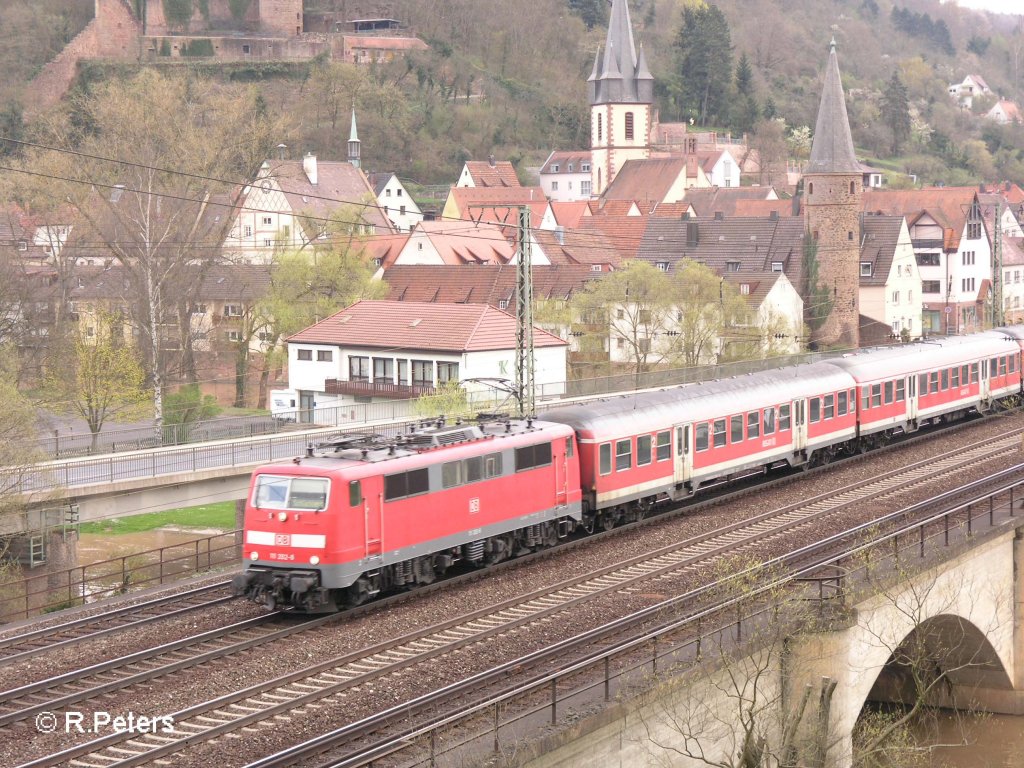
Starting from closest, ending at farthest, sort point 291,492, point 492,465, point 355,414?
point 291,492 → point 492,465 → point 355,414

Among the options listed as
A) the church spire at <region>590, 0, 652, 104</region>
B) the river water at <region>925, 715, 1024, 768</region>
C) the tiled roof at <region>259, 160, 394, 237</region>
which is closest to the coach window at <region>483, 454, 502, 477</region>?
the river water at <region>925, 715, 1024, 768</region>

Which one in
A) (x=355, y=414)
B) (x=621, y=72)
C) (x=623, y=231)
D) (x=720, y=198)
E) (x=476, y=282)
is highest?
(x=621, y=72)

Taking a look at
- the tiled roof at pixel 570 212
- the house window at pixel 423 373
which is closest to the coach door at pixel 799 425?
the house window at pixel 423 373

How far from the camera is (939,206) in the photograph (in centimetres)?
9519

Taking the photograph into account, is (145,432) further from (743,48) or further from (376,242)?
(743,48)

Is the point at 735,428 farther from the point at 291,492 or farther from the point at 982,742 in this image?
the point at 291,492

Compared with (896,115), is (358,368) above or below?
below

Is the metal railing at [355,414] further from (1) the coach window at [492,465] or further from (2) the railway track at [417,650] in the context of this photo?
(1) the coach window at [492,465]

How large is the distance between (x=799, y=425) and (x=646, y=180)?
90918mm

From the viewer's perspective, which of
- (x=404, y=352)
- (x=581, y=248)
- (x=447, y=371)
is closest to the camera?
(x=447, y=371)

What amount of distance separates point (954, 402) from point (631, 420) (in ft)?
60.1

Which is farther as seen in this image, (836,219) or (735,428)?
(836,219)

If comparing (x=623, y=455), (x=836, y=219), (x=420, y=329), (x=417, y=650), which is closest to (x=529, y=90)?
(x=836, y=219)

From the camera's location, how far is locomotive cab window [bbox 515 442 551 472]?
83.6ft
